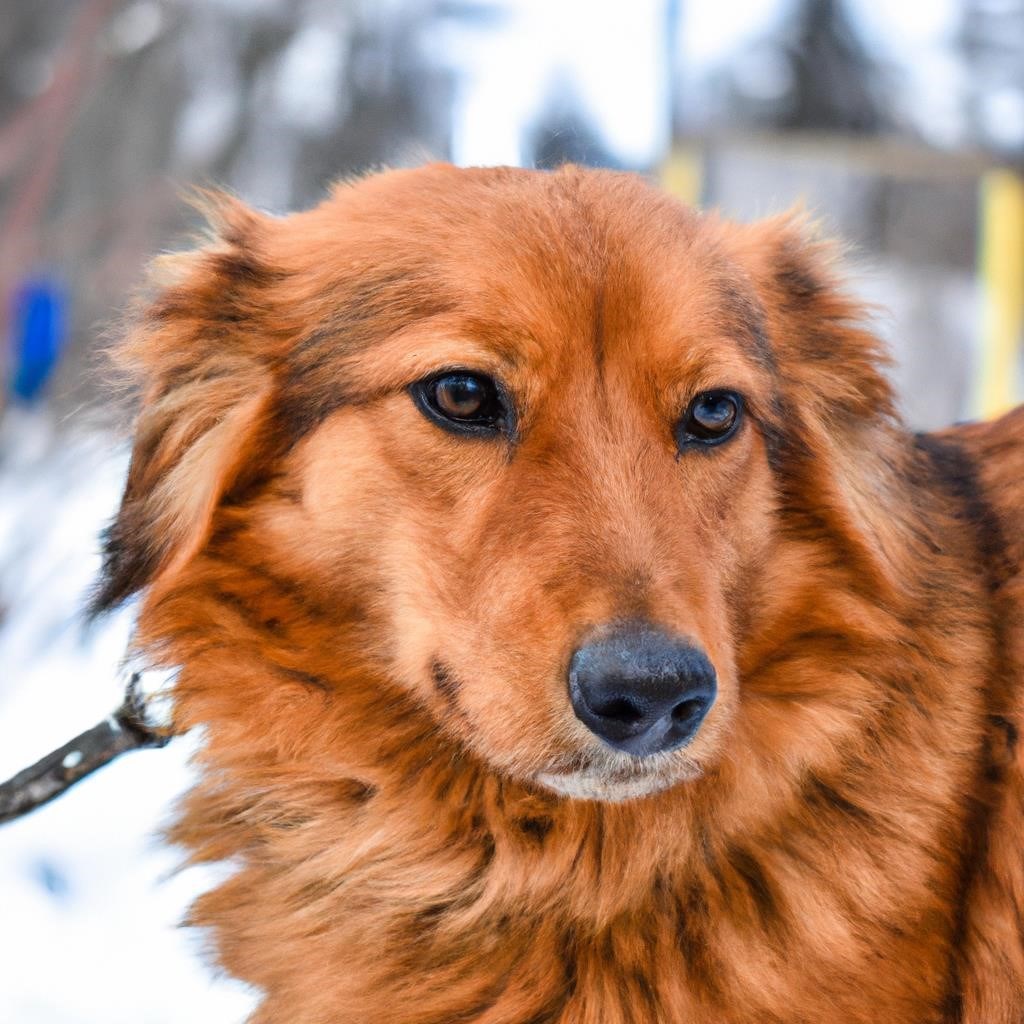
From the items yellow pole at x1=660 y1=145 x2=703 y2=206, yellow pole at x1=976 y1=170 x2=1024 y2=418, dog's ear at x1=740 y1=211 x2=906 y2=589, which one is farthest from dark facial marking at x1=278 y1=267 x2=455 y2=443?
yellow pole at x1=976 y1=170 x2=1024 y2=418

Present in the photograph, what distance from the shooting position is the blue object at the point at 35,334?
4840 millimetres

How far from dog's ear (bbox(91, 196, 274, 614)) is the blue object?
2.71m

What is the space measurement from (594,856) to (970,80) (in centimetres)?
776

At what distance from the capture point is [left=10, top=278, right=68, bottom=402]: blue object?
4840mm

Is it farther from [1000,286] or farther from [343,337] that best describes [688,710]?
[1000,286]

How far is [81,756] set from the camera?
2.23 m

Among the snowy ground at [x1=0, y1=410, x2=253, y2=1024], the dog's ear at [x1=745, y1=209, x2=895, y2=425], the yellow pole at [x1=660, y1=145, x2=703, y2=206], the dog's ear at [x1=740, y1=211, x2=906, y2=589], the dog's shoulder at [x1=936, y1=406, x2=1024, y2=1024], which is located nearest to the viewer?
the dog's shoulder at [x1=936, y1=406, x2=1024, y2=1024]

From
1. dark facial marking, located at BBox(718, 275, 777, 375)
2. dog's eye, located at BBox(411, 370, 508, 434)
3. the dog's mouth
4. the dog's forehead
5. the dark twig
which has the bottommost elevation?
the dark twig

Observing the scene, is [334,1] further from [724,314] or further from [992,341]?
[724,314]

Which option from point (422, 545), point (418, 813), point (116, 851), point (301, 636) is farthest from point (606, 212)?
point (116, 851)

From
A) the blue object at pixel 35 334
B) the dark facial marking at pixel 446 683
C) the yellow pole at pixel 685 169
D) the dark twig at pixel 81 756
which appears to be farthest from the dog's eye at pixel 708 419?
the yellow pole at pixel 685 169

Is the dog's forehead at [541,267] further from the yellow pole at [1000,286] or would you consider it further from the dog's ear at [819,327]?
the yellow pole at [1000,286]

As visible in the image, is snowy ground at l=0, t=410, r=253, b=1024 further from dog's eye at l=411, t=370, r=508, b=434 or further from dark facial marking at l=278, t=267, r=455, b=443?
dog's eye at l=411, t=370, r=508, b=434

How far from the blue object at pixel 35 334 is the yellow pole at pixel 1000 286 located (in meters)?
6.46
